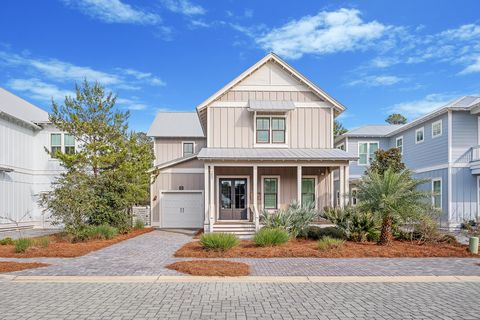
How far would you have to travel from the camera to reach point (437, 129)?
68.9 ft

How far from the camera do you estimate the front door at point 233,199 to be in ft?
64.0

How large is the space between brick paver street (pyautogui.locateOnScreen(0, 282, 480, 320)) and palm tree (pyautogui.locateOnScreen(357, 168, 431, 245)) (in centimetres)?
491

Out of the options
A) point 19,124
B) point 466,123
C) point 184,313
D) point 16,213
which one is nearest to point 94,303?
point 184,313

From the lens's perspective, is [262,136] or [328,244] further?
[262,136]

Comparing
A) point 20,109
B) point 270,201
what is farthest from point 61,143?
point 270,201

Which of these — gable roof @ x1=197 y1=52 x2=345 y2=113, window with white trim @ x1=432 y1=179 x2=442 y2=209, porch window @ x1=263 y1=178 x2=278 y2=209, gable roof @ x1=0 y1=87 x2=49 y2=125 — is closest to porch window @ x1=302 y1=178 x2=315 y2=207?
porch window @ x1=263 y1=178 x2=278 y2=209

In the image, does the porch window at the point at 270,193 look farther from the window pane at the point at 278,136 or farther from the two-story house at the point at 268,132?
the window pane at the point at 278,136

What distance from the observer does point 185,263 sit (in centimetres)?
984

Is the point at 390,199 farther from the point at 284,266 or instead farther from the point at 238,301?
the point at 238,301

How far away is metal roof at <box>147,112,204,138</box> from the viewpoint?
87.7ft

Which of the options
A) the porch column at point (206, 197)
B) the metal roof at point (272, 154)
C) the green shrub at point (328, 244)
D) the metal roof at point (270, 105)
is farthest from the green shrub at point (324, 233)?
the metal roof at point (270, 105)

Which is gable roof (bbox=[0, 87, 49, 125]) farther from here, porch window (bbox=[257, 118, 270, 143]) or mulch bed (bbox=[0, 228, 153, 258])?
porch window (bbox=[257, 118, 270, 143])

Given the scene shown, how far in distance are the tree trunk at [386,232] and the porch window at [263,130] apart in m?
8.00

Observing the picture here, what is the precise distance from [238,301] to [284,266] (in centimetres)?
354
